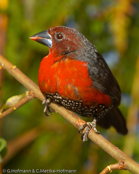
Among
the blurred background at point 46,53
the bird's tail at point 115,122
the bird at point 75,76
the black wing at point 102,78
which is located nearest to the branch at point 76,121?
the bird at point 75,76

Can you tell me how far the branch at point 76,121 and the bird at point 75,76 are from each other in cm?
8

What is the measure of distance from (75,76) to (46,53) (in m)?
1.24

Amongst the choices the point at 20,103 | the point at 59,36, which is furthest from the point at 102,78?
the point at 20,103

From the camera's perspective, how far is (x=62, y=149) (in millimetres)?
3752

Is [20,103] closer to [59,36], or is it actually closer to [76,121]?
[76,121]

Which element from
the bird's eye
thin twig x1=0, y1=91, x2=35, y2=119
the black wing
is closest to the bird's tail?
→ the black wing

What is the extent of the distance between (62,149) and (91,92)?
3.86 ft

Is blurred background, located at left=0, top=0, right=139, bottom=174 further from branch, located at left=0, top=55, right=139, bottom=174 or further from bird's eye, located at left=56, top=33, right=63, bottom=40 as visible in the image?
branch, located at left=0, top=55, right=139, bottom=174

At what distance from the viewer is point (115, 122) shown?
11.8 ft

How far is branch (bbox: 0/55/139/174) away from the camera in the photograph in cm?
207

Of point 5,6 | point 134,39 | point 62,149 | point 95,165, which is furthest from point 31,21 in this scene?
point 95,165

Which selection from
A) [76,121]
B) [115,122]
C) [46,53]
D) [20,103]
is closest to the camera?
[20,103]

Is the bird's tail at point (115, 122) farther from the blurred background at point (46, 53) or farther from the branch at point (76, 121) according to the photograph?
the branch at point (76, 121)

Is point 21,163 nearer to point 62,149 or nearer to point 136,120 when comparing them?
point 62,149
